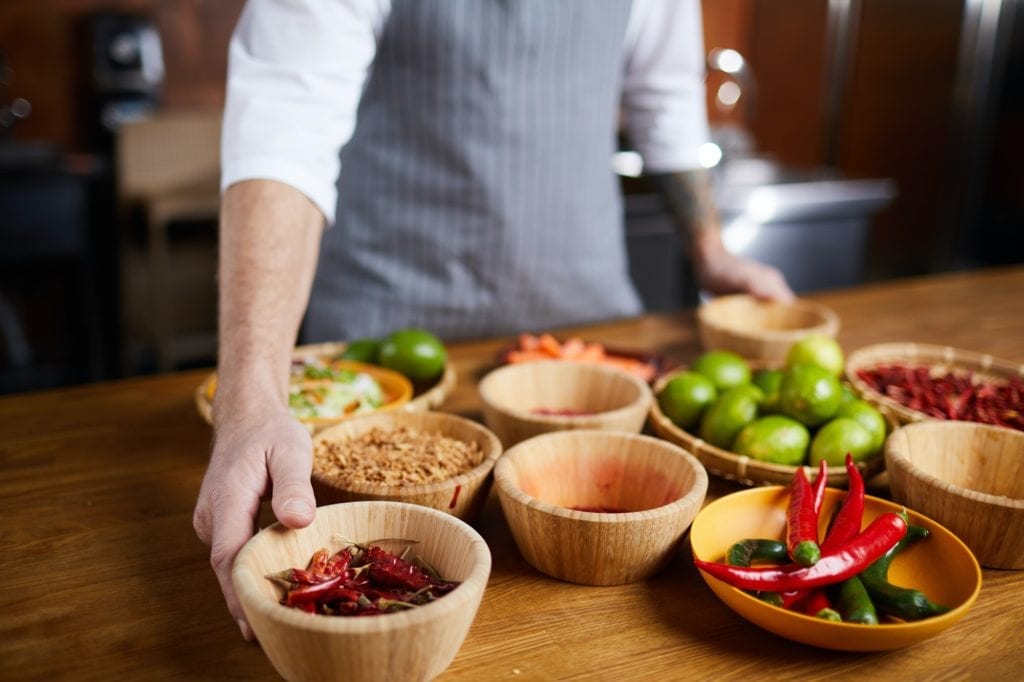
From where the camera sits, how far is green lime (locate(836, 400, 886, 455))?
3.82ft

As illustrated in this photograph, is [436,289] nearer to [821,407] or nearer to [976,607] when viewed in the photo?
[821,407]

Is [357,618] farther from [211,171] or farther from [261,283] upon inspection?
[211,171]

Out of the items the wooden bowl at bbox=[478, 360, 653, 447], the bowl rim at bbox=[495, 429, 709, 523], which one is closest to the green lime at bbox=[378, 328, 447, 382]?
the wooden bowl at bbox=[478, 360, 653, 447]

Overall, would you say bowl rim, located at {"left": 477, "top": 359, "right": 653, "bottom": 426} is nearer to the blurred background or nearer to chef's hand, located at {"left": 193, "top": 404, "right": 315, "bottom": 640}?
chef's hand, located at {"left": 193, "top": 404, "right": 315, "bottom": 640}

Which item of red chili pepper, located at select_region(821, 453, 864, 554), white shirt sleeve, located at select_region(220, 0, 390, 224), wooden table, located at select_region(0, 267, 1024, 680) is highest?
white shirt sleeve, located at select_region(220, 0, 390, 224)

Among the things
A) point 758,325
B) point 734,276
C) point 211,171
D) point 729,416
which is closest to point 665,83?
point 734,276

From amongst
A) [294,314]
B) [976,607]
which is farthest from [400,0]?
[976,607]

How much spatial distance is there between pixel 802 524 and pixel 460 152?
1.11m

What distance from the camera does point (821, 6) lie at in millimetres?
5160

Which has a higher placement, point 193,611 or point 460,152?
point 460,152

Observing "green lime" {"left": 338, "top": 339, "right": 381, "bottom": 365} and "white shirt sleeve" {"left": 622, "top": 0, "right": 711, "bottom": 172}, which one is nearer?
"green lime" {"left": 338, "top": 339, "right": 381, "bottom": 365}

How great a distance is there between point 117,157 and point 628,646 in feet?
12.4

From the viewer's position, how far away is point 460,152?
1.81 m

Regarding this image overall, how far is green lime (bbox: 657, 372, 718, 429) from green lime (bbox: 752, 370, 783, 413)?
77 millimetres
